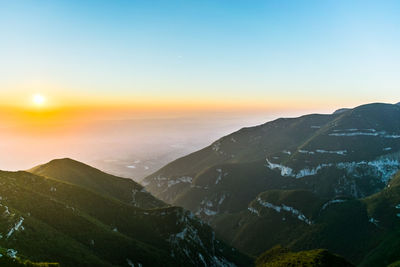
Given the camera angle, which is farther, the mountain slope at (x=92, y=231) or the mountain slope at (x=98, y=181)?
the mountain slope at (x=98, y=181)

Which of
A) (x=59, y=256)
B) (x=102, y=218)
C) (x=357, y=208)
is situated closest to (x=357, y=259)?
(x=357, y=208)

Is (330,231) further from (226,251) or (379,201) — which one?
(226,251)

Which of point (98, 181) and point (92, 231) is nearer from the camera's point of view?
point (92, 231)

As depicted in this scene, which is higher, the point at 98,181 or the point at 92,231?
the point at 98,181

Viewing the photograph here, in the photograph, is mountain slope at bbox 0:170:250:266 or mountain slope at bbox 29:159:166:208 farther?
mountain slope at bbox 29:159:166:208
